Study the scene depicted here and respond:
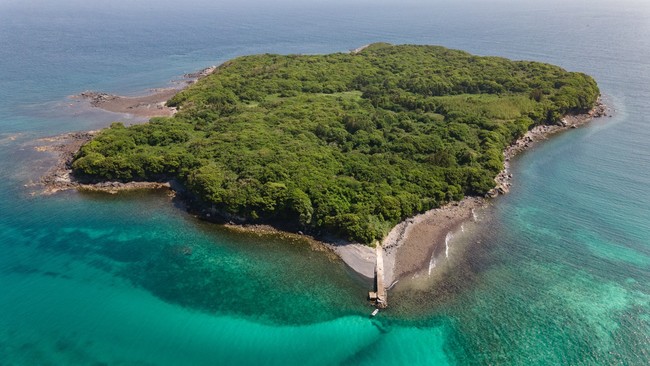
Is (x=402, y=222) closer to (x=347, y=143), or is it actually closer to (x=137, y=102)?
(x=347, y=143)

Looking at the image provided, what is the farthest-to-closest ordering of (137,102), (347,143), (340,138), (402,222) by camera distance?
(137,102) → (340,138) → (347,143) → (402,222)

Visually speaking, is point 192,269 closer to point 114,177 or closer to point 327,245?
point 327,245

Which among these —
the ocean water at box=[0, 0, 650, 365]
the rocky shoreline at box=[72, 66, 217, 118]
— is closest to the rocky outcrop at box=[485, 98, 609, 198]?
the ocean water at box=[0, 0, 650, 365]

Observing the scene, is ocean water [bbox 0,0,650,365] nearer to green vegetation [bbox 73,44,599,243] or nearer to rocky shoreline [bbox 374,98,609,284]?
rocky shoreline [bbox 374,98,609,284]

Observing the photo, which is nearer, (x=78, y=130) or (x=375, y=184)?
(x=375, y=184)

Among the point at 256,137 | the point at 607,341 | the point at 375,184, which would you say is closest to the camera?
the point at 607,341

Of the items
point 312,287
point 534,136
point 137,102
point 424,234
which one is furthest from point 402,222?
point 137,102

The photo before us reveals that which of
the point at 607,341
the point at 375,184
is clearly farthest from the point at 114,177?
the point at 607,341

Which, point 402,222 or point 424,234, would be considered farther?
point 402,222
